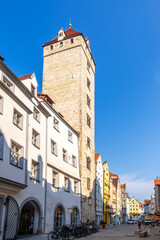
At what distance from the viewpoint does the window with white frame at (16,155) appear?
17.9m

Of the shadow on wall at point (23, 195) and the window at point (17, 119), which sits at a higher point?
the window at point (17, 119)

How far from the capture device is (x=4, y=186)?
16.0 m

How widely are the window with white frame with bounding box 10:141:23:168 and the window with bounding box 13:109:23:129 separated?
1.55 m

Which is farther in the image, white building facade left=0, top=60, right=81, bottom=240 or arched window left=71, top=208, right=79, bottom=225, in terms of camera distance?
arched window left=71, top=208, right=79, bottom=225

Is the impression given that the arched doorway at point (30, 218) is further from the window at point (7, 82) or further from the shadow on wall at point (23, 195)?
the window at point (7, 82)

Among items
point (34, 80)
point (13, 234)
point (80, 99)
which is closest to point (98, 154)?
point (80, 99)

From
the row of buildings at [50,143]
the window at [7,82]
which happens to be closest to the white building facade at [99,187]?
the row of buildings at [50,143]

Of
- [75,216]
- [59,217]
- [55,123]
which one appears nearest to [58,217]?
[59,217]

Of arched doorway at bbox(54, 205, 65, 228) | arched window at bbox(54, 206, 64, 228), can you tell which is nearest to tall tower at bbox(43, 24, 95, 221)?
arched doorway at bbox(54, 205, 65, 228)

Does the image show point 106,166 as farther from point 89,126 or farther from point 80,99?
point 80,99

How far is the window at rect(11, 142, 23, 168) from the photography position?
704 inches

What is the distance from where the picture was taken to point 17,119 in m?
19.5

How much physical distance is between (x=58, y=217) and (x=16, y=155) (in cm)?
1049

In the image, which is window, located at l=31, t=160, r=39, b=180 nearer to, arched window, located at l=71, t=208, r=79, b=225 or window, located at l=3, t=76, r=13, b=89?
window, located at l=3, t=76, r=13, b=89
